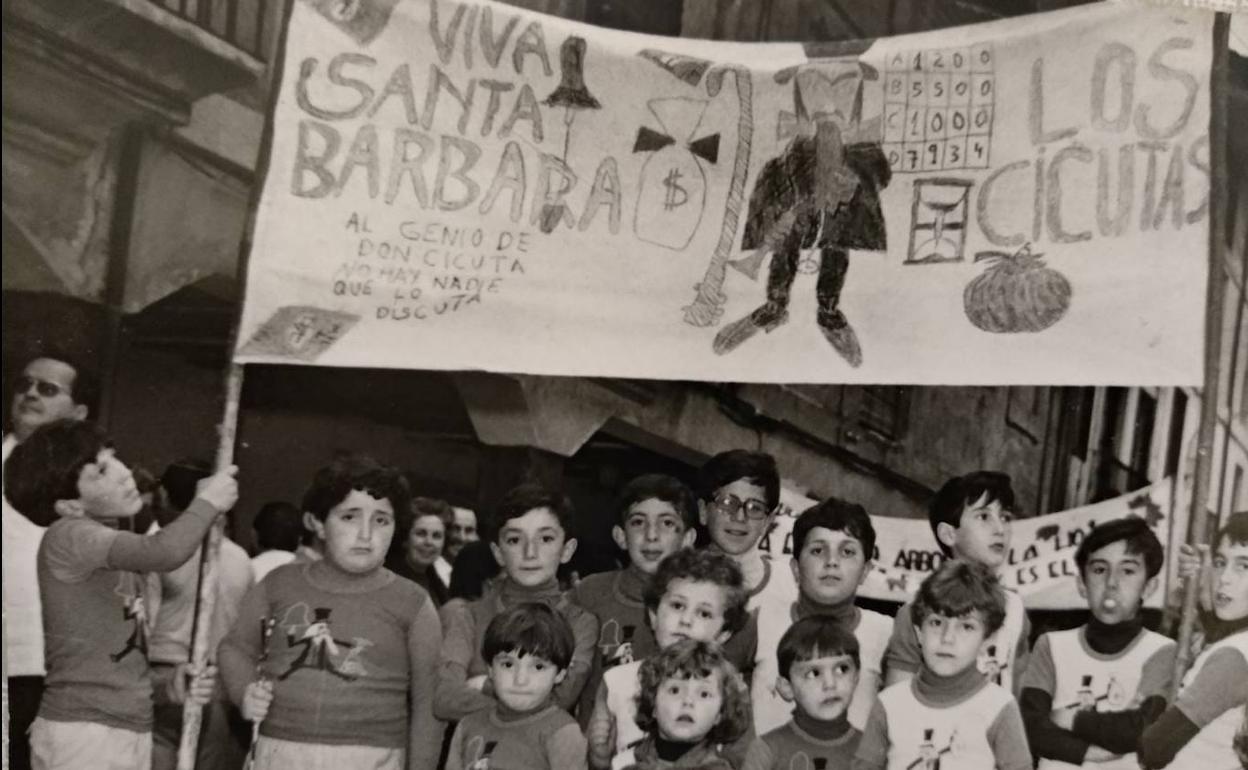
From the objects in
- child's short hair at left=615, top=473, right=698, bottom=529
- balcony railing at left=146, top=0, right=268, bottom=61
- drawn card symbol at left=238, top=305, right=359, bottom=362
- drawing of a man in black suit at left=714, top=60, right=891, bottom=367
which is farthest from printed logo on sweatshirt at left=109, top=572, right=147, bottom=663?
drawing of a man in black suit at left=714, top=60, right=891, bottom=367

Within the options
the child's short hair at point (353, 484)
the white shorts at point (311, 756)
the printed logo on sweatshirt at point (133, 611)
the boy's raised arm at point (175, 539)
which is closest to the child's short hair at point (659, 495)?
the child's short hair at point (353, 484)

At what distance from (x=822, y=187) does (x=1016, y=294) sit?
45 cm

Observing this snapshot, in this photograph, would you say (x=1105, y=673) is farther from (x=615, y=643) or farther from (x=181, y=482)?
(x=181, y=482)

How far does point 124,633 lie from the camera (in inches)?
129

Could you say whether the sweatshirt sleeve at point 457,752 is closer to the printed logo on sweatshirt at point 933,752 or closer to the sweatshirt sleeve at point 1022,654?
the printed logo on sweatshirt at point 933,752

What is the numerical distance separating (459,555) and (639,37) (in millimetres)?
1134

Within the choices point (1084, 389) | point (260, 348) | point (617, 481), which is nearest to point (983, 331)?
point (1084, 389)

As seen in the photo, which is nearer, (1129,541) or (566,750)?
(566,750)

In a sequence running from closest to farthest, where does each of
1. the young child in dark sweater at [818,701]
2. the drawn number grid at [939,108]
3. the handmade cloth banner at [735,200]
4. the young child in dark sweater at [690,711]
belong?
the young child in dark sweater at [690,711] < the young child in dark sweater at [818,701] < the handmade cloth banner at [735,200] < the drawn number grid at [939,108]

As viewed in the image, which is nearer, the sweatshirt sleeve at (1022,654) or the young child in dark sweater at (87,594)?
the young child in dark sweater at (87,594)

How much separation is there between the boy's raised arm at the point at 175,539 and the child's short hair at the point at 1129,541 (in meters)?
1.70

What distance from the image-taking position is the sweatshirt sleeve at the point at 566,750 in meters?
3.25

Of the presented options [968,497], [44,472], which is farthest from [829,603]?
[44,472]

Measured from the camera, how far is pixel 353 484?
3.40 m
